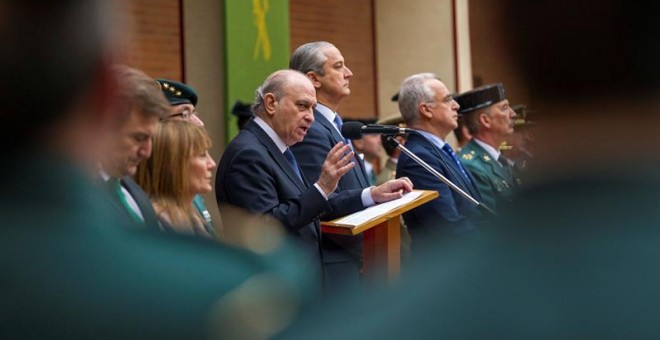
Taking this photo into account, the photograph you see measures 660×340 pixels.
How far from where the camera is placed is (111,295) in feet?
1.64

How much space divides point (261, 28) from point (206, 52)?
42cm

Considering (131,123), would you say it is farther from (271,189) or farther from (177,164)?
(271,189)

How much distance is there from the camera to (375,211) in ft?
8.99

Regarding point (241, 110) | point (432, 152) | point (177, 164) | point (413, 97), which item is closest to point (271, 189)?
point (177, 164)

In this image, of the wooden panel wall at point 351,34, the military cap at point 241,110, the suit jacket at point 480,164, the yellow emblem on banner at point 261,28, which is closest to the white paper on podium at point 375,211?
the suit jacket at point 480,164

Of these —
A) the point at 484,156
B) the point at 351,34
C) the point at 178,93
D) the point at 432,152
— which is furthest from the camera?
the point at 351,34

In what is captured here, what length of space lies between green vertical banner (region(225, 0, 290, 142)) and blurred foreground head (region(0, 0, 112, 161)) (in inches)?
219

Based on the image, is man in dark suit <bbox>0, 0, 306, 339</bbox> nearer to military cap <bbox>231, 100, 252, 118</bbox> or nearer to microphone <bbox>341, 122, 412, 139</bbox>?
microphone <bbox>341, 122, 412, 139</bbox>

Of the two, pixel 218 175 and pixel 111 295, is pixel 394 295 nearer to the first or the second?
pixel 111 295

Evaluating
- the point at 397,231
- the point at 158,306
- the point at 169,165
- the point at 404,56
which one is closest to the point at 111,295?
the point at 158,306

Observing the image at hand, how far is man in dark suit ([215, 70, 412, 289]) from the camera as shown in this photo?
273cm

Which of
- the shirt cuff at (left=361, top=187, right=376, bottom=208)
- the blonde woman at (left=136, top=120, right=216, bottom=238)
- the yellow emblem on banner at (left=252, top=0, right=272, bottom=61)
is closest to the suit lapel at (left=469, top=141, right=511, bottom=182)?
the shirt cuff at (left=361, top=187, right=376, bottom=208)

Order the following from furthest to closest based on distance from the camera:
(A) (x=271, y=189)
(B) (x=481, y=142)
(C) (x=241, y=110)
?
(C) (x=241, y=110), (B) (x=481, y=142), (A) (x=271, y=189)

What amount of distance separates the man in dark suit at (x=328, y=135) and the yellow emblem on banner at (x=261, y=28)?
2.78 metres
